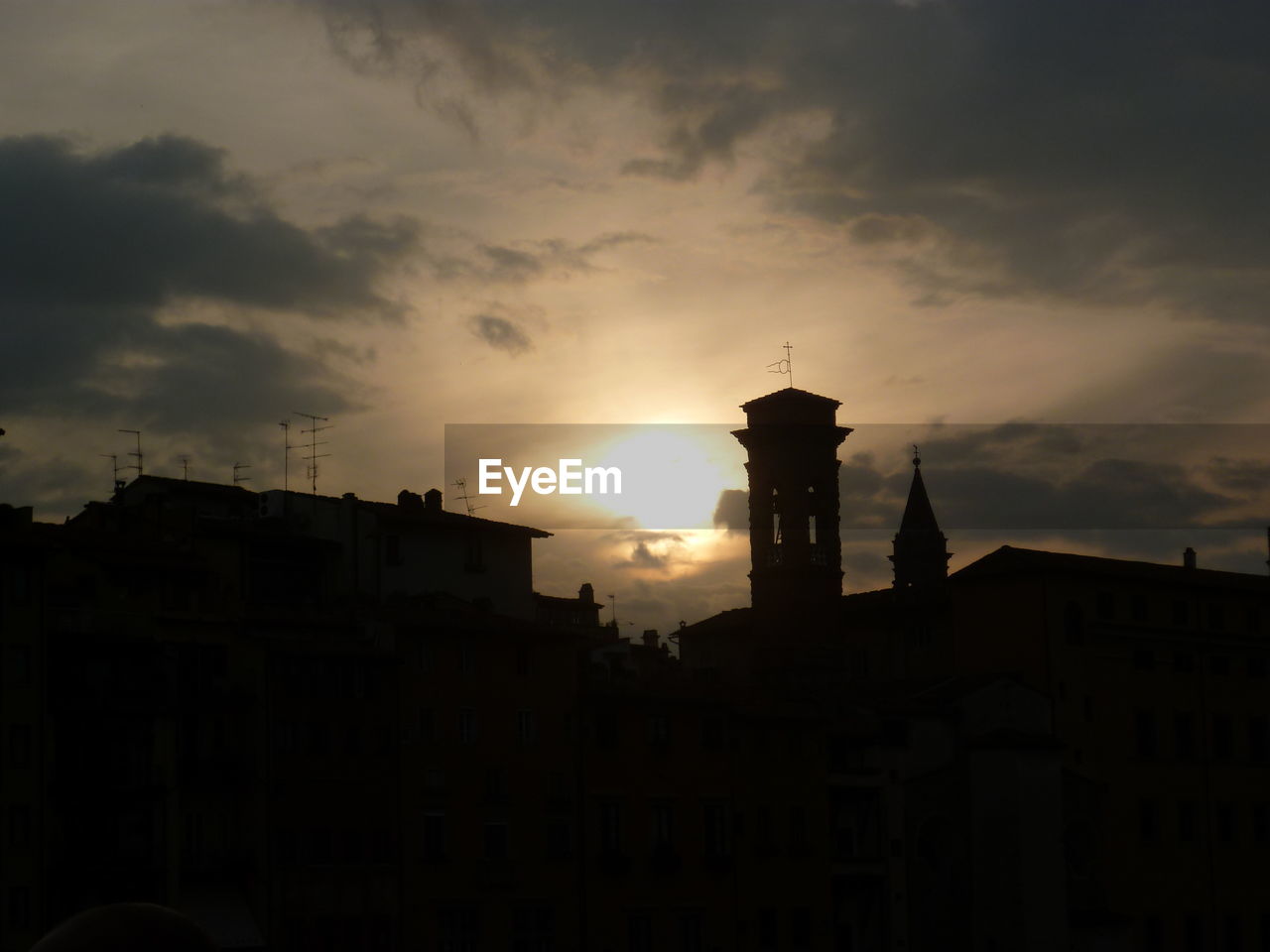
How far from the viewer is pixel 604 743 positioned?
5631cm

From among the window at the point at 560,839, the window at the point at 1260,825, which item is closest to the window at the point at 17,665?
the window at the point at 560,839

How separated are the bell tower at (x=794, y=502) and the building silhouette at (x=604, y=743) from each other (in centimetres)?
11

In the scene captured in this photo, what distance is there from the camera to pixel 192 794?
47469mm

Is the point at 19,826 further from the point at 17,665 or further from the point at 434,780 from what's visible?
the point at 434,780

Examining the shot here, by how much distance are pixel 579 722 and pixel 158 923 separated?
52.0 meters

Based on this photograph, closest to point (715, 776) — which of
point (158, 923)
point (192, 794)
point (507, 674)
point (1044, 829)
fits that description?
point (507, 674)

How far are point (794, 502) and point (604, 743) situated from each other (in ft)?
58.0

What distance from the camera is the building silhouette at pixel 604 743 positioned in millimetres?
47188

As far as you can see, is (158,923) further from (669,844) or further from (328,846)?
(669,844)

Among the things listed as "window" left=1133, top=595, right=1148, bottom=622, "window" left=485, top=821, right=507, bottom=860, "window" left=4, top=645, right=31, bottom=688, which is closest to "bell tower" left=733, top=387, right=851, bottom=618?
"window" left=1133, top=595, right=1148, bottom=622

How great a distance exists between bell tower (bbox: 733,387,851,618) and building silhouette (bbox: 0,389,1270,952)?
11 cm

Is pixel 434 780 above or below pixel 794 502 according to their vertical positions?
below

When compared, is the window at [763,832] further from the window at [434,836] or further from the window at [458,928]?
the window at [434,836]

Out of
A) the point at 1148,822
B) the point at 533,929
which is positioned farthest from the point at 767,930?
the point at 1148,822
